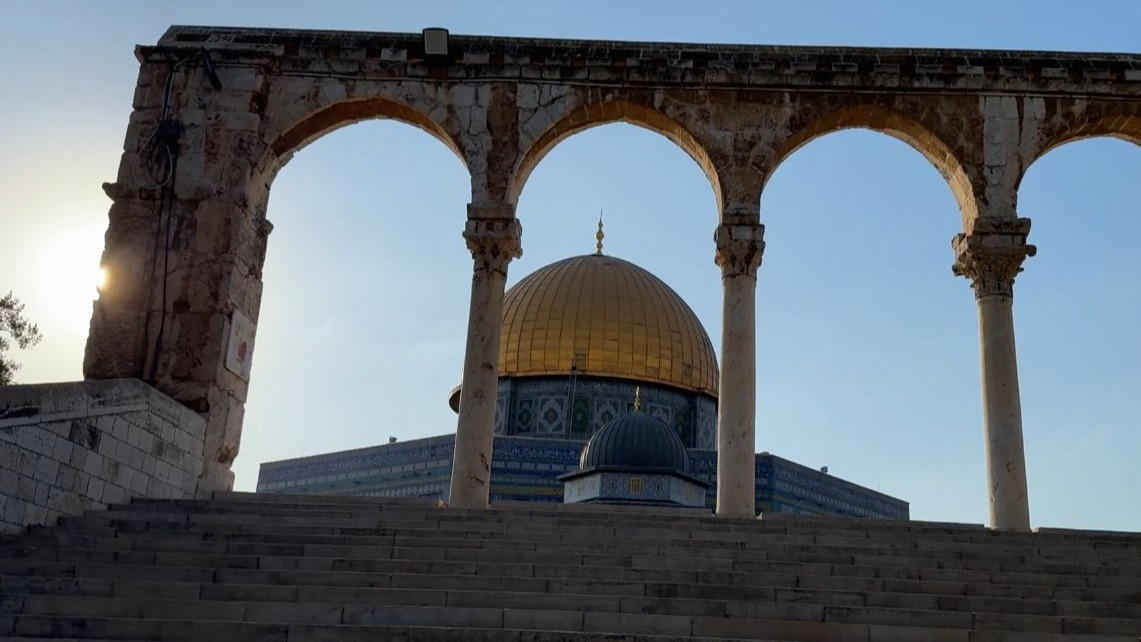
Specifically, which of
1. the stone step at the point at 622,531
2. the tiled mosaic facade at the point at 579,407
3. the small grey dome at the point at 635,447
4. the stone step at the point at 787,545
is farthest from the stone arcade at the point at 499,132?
the tiled mosaic facade at the point at 579,407

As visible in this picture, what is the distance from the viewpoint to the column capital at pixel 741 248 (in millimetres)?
13438

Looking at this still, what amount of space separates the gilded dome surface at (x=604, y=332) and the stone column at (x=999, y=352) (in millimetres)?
20113

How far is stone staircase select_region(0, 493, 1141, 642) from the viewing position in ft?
23.2

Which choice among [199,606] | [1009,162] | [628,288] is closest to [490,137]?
[1009,162]

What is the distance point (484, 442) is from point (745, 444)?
2913mm

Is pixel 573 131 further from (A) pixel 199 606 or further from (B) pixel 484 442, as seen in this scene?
(A) pixel 199 606

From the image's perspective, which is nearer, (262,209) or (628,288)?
(262,209)

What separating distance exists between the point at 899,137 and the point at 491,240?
5.44m

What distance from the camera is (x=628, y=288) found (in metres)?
35.5

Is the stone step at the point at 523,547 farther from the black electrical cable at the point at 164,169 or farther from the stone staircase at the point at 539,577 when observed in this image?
the black electrical cable at the point at 164,169

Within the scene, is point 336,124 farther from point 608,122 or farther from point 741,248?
point 741,248

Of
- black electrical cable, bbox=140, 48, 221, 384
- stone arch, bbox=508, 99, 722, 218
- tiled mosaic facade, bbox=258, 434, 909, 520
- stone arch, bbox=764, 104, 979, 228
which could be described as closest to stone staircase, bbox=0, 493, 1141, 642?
black electrical cable, bbox=140, 48, 221, 384

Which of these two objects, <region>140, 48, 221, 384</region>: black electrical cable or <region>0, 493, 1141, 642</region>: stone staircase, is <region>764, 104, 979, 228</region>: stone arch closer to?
<region>0, 493, 1141, 642</region>: stone staircase

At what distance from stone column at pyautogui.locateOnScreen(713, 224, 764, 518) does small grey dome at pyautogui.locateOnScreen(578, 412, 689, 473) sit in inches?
586
